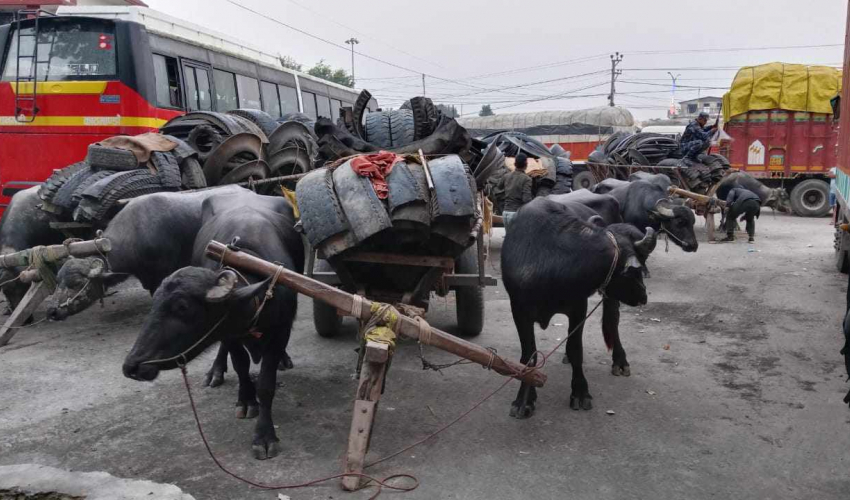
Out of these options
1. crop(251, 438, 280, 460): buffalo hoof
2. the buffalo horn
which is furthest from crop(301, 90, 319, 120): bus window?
crop(251, 438, 280, 460): buffalo hoof

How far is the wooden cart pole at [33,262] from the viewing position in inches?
230

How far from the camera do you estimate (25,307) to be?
6.00 metres

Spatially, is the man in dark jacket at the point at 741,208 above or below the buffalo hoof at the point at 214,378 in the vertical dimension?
above

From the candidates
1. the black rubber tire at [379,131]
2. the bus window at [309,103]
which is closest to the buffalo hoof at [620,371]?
the black rubber tire at [379,131]

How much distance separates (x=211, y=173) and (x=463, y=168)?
15.5 ft

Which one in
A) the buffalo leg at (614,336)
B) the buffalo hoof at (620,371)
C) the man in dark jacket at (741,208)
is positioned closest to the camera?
the buffalo leg at (614,336)

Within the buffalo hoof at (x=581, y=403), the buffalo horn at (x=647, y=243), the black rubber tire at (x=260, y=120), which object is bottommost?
the buffalo hoof at (x=581, y=403)

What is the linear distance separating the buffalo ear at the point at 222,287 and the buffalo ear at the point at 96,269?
2.59m

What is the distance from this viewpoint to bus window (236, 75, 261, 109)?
12383mm

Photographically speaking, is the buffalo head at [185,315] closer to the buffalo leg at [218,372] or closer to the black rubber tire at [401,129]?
the buffalo leg at [218,372]

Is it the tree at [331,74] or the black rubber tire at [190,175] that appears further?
the tree at [331,74]

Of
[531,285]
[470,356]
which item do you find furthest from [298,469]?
[531,285]

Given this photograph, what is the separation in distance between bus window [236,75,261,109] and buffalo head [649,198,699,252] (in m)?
8.31

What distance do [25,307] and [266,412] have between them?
10.7 feet
